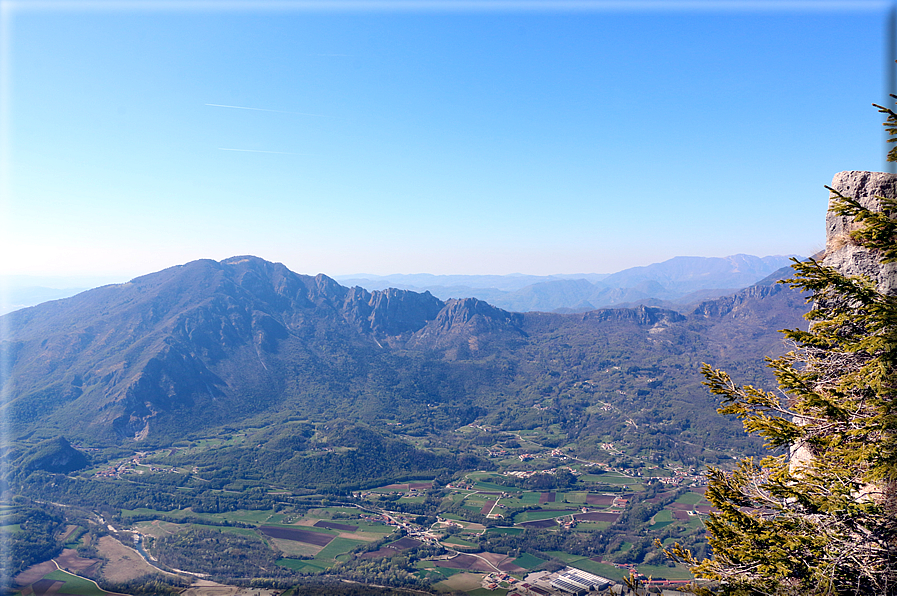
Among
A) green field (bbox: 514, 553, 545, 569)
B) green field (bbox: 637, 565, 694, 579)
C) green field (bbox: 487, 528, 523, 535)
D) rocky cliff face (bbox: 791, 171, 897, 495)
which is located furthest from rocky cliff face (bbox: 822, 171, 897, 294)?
green field (bbox: 487, 528, 523, 535)

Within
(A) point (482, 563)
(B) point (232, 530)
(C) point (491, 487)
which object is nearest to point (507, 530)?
(A) point (482, 563)

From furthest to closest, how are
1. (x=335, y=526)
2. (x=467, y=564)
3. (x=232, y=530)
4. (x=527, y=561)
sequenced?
1. (x=335, y=526)
2. (x=232, y=530)
3. (x=527, y=561)
4. (x=467, y=564)

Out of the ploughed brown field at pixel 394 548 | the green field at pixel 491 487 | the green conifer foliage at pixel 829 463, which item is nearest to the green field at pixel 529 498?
the green field at pixel 491 487

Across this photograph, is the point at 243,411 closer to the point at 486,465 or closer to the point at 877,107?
the point at 486,465

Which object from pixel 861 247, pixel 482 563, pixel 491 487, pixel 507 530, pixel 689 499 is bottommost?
pixel 491 487

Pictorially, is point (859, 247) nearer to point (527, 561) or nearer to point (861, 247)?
point (861, 247)

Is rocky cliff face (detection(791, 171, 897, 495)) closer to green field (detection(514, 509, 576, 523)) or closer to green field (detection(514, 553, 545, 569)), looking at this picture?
green field (detection(514, 553, 545, 569))
